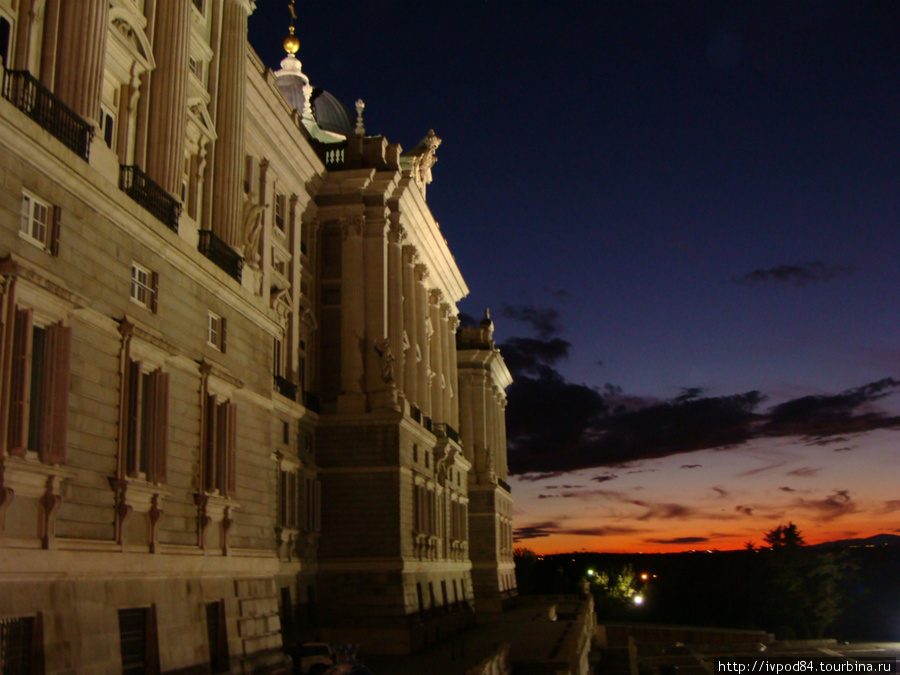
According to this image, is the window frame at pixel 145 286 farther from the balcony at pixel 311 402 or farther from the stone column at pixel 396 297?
the stone column at pixel 396 297

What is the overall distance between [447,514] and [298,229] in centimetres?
2159

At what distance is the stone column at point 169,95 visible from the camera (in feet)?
86.9

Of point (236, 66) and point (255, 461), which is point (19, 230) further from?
point (236, 66)

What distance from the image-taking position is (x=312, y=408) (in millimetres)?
47781

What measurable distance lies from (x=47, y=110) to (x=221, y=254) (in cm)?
832

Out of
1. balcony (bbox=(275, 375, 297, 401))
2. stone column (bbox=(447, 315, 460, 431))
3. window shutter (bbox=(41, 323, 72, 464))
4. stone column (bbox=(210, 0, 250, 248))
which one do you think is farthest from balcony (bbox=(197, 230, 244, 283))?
stone column (bbox=(447, 315, 460, 431))

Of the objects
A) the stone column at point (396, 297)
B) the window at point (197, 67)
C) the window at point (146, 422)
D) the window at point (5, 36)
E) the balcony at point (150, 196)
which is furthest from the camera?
the stone column at point (396, 297)

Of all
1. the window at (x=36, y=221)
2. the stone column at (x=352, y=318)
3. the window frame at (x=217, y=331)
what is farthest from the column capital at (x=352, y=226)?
the window at (x=36, y=221)

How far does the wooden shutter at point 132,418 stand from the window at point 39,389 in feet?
7.57

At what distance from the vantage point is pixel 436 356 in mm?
66438

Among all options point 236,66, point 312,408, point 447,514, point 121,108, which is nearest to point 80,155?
point 121,108

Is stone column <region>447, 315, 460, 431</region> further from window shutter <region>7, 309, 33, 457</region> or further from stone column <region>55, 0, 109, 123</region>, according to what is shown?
window shutter <region>7, 309, 33, 457</region>

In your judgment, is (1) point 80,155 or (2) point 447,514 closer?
(1) point 80,155

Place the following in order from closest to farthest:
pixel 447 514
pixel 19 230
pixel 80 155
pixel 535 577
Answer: pixel 19 230, pixel 80 155, pixel 447 514, pixel 535 577
